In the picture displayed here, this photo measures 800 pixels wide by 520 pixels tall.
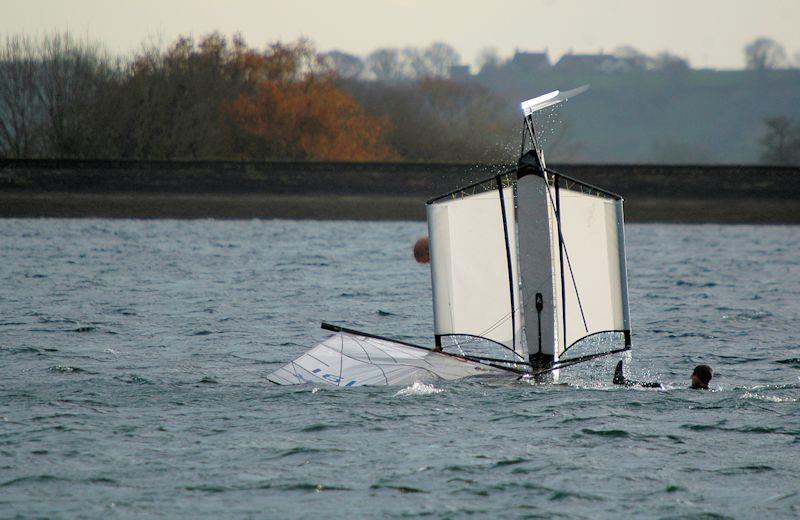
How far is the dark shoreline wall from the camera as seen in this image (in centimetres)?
5216

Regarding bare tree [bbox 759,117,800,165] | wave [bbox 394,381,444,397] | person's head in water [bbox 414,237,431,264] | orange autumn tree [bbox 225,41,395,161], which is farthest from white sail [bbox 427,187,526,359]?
bare tree [bbox 759,117,800,165]

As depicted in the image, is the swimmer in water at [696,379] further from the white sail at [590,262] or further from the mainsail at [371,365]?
the mainsail at [371,365]

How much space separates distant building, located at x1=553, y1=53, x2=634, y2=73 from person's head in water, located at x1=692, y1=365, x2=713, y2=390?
428ft

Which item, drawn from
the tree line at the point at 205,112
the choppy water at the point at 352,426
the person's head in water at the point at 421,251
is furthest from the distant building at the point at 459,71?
the choppy water at the point at 352,426

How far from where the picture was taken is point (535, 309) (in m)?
13.2

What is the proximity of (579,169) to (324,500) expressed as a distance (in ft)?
149

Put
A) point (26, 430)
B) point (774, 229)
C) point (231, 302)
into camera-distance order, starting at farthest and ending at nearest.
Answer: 1. point (774, 229)
2. point (231, 302)
3. point (26, 430)

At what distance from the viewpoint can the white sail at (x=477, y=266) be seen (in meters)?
13.6

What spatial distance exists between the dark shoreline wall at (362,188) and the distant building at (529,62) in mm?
94628

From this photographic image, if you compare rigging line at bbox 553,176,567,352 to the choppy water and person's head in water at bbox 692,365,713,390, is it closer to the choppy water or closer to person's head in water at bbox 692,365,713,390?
the choppy water

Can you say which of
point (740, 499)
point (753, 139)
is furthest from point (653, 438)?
point (753, 139)

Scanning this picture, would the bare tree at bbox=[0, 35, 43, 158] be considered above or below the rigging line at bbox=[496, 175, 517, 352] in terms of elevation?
above

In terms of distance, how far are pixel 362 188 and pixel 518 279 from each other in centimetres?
4008

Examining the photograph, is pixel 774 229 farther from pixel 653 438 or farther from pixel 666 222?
pixel 653 438
